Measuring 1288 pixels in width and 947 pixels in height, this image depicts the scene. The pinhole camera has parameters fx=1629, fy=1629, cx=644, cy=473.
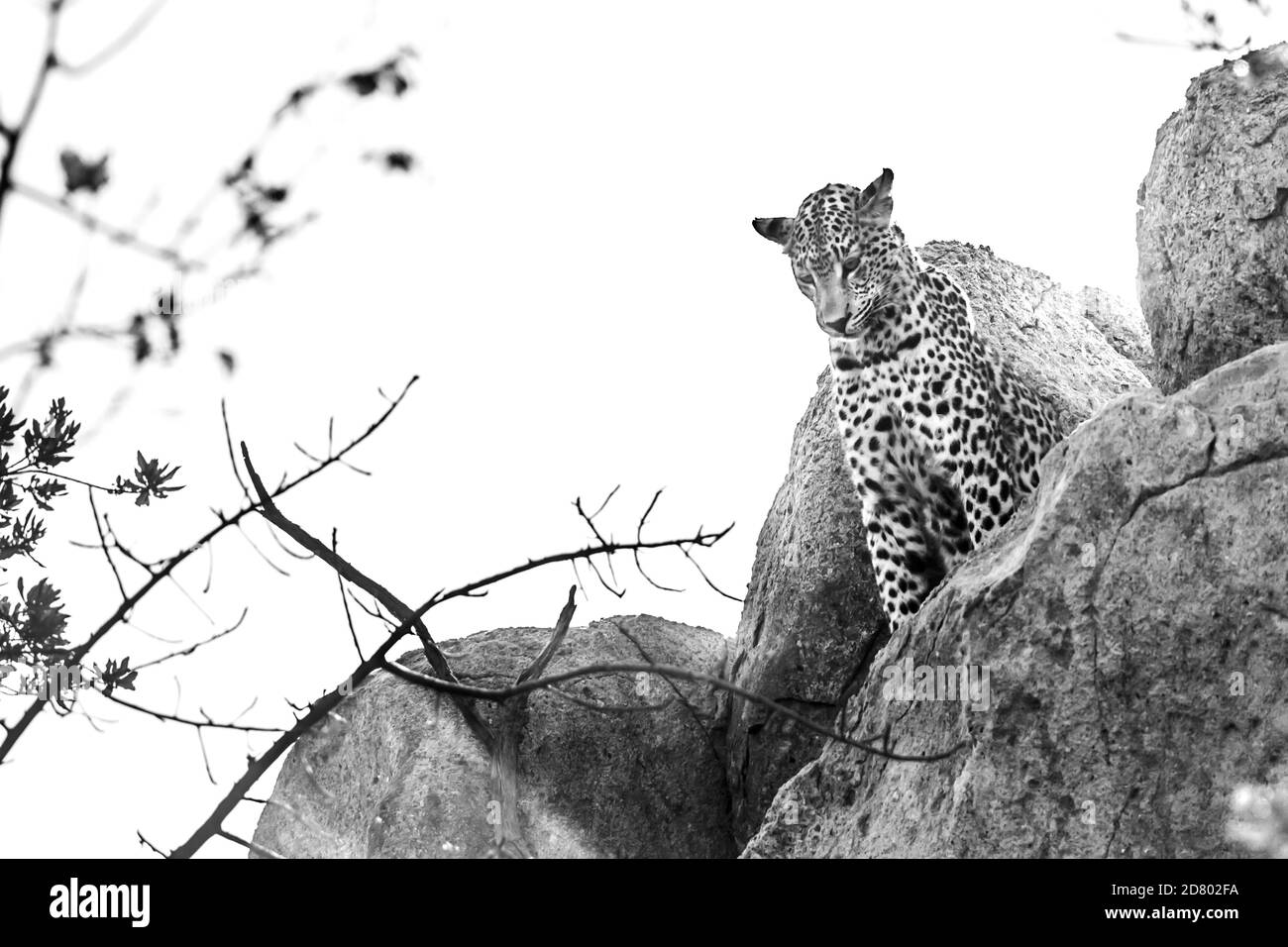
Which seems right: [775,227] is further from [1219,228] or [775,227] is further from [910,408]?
[1219,228]

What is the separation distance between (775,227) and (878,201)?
0.78m

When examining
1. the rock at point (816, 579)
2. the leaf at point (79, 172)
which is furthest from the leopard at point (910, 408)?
the leaf at point (79, 172)

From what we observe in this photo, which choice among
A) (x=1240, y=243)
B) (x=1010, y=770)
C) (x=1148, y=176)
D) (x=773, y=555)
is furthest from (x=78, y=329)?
(x=773, y=555)

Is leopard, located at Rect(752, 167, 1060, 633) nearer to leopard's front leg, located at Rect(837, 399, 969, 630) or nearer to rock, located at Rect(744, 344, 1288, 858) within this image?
leopard's front leg, located at Rect(837, 399, 969, 630)

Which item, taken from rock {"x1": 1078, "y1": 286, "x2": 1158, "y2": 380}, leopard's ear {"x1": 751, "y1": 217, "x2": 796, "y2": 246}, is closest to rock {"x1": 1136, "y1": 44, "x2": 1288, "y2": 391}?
leopard's ear {"x1": 751, "y1": 217, "x2": 796, "y2": 246}

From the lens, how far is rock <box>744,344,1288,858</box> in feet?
24.3

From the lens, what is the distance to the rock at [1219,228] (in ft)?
32.1

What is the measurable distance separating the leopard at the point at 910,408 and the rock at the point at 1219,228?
1158 mm

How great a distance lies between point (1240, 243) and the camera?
32.3 ft

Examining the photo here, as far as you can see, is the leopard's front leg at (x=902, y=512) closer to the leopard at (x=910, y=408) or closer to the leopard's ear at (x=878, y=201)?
the leopard at (x=910, y=408)
